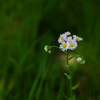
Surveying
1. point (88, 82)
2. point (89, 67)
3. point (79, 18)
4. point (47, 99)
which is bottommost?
point (47, 99)

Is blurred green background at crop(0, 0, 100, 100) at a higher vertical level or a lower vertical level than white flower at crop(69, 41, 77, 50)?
higher

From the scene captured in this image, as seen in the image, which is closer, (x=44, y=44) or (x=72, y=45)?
(x=72, y=45)

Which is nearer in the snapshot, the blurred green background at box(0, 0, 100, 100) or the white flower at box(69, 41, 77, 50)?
the white flower at box(69, 41, 77, 50)

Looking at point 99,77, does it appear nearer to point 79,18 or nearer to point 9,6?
point 79,18

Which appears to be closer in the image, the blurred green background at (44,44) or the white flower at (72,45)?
the white flower at (72,45)

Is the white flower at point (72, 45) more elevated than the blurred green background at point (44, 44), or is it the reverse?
the blurred green background at point (44, 44)

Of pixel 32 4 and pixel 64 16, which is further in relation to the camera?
pixel 64 16

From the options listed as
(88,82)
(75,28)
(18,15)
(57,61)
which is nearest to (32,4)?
(18,15)

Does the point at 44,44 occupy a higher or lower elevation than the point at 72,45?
higher
